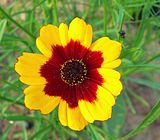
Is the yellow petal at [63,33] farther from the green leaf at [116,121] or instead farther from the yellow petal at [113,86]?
the green leaf at [116,121]

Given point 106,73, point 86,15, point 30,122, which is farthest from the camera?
point 30,122

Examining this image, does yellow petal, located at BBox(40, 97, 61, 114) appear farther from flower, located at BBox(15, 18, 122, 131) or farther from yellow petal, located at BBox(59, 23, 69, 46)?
yellow petal, located at BBox(59, 23, 69, 46)

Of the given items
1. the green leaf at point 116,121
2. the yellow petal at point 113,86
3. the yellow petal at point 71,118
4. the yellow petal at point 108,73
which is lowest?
the green leaf at point 116,121

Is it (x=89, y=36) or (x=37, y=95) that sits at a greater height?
(x=89, y=36)

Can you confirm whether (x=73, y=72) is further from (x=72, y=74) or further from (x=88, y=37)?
(x=88, y=37)

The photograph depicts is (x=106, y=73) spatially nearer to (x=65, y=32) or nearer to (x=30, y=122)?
(x=65, y=32)

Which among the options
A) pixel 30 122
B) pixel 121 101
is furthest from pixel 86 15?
pixel 30 122

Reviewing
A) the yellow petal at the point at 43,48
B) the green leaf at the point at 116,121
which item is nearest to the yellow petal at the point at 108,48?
the yellow petal at the point at 43,48
